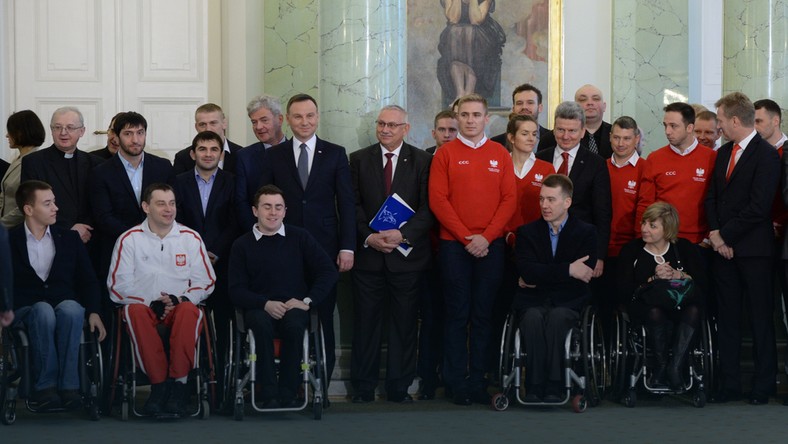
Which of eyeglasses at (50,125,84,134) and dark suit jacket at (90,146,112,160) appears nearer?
eyeglasses at (50,125,84,134)

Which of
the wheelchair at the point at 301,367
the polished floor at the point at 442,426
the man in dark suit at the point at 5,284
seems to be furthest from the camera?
the wheelchair at the point at 301,367

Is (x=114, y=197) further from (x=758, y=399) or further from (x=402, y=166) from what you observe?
(x=758, y=399)

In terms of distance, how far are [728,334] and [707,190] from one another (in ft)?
2.77

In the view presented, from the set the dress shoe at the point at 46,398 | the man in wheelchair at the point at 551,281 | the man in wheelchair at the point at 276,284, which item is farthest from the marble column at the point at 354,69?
the dress shoe at the point at 46,398

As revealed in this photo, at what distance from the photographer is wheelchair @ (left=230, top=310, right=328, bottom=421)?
6254 millimetres

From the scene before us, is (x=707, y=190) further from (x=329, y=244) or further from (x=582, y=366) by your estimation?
(x=329, y=244)

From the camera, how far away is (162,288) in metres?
6.54

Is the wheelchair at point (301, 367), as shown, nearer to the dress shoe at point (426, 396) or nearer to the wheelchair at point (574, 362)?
the dress shoe at point (426, 396)

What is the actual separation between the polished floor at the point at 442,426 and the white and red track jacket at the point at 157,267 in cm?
68

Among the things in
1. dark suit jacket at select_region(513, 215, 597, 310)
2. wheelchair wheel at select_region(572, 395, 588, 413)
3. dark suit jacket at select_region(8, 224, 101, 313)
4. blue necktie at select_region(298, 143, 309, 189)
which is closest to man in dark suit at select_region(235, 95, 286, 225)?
blue necktie at select_region(298, 143, 309, 189)

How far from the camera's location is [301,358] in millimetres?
6383

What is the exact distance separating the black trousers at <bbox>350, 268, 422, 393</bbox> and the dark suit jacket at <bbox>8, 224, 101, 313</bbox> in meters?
1.50

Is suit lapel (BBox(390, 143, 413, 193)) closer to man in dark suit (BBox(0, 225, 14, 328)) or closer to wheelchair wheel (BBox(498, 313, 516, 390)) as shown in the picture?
wheelchair wheel (BBox(498, 313, 516, 390))

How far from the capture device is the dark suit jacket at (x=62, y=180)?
697cm
